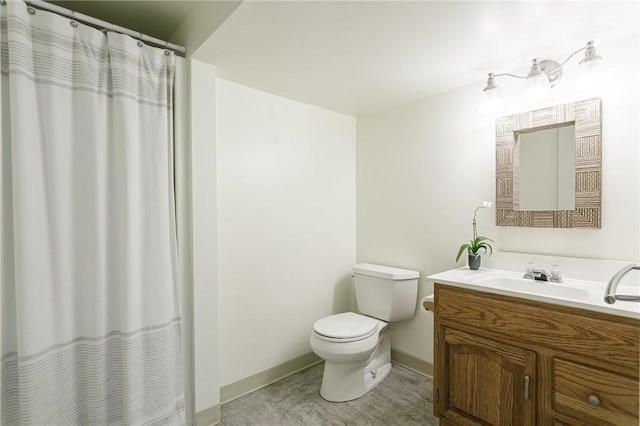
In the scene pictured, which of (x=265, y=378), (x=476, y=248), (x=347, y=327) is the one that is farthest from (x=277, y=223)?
(x=476, y=248)

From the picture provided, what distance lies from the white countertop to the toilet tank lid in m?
0.41

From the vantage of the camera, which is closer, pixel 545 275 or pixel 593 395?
pixel 593 395

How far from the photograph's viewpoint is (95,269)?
4.82ft

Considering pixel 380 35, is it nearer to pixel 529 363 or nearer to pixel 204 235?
pixel 204 235

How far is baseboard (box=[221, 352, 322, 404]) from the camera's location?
6.72 ft

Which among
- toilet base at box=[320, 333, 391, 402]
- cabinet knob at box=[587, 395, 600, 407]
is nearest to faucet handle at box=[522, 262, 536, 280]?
cabinet knob at box=[587, 395, 600, 407]

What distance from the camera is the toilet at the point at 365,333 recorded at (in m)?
1.95

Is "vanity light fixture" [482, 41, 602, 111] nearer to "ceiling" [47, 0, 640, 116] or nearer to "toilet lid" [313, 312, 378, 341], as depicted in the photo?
"ceiling" [47, 0, 640, 116]

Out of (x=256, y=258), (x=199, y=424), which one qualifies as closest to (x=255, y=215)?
(x=256, y=258)

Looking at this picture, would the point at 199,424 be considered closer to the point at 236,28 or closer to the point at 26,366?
the point at 26,366

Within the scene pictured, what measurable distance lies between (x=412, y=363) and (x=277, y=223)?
1.52 metres

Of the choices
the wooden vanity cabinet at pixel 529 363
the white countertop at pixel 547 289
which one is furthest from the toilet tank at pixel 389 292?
the wooden vanity cabinet at pixel 529 363

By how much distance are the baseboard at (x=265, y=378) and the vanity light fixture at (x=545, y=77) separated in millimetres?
2234

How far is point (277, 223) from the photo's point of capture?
7.66 feet
